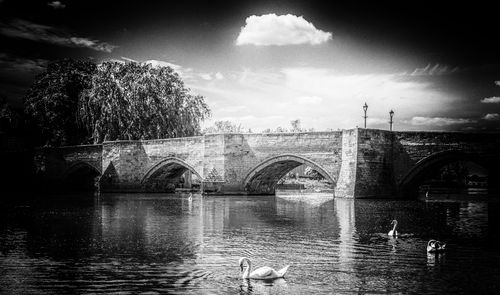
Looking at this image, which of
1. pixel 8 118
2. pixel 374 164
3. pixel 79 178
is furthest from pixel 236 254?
pixel 8 118

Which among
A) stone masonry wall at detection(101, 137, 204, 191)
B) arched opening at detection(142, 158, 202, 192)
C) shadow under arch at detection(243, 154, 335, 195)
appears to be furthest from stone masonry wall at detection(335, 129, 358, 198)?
stone masonry wall at detection(101, 137, 204, 191)

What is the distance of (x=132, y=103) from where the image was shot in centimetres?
4272

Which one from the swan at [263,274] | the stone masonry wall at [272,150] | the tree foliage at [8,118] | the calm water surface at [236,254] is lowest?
the calm water surface at [236,254]

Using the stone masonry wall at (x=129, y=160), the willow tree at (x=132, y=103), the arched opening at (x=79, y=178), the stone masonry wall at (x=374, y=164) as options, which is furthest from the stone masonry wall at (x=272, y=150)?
the arched opening at (x=79, y=178)

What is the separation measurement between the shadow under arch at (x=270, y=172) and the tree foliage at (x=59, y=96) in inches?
791

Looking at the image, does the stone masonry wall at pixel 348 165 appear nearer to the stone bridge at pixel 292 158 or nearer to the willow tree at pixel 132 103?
the stone bridge at pixel 292 158

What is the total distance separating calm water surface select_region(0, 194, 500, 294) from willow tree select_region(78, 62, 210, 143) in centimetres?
2447

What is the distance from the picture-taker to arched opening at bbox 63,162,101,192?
46.9 meters

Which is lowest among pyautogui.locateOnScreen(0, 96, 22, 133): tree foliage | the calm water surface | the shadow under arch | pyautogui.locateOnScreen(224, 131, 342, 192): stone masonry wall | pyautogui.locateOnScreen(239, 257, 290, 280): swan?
the calm water surface

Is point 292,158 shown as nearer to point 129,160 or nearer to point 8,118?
point 129,160

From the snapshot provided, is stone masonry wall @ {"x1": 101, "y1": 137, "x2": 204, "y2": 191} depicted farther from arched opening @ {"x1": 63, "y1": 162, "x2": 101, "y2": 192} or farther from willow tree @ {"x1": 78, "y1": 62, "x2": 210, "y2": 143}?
arched opening @ {"x1": 63, "y1": 162, "x2": 101, "y2": 192}

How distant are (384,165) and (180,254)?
22314 millimetres

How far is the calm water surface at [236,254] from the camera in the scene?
833cm

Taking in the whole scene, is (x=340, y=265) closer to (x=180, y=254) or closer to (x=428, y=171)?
(x=180, y=254)
